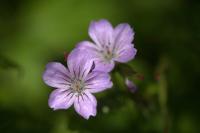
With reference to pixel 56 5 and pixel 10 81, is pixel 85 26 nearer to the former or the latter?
pixel 56 5

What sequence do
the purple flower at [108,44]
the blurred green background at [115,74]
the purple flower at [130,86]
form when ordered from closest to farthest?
the purple flower at [108,44]
the purple flower at [130,86]
the blurred green background at [115,74]

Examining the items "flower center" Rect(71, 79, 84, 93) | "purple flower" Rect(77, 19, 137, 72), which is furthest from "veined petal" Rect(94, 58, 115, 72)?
"flower center" Rect(71, 79, 84, 93)

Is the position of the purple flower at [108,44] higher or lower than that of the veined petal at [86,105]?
higher

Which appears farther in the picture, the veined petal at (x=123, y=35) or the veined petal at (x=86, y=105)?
the veined petal at (x=123, y=35)

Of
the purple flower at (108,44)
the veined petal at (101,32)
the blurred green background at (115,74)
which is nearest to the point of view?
the purple flower at (108,44)

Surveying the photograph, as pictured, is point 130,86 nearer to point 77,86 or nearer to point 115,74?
point 115,74

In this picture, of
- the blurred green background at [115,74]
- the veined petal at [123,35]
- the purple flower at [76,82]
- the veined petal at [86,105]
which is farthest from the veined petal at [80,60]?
the blurred green background at [115,74]

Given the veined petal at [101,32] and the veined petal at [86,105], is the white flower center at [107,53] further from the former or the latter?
the veined petal at [86,105]

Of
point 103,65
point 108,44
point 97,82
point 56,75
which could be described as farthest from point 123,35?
point 56,75
